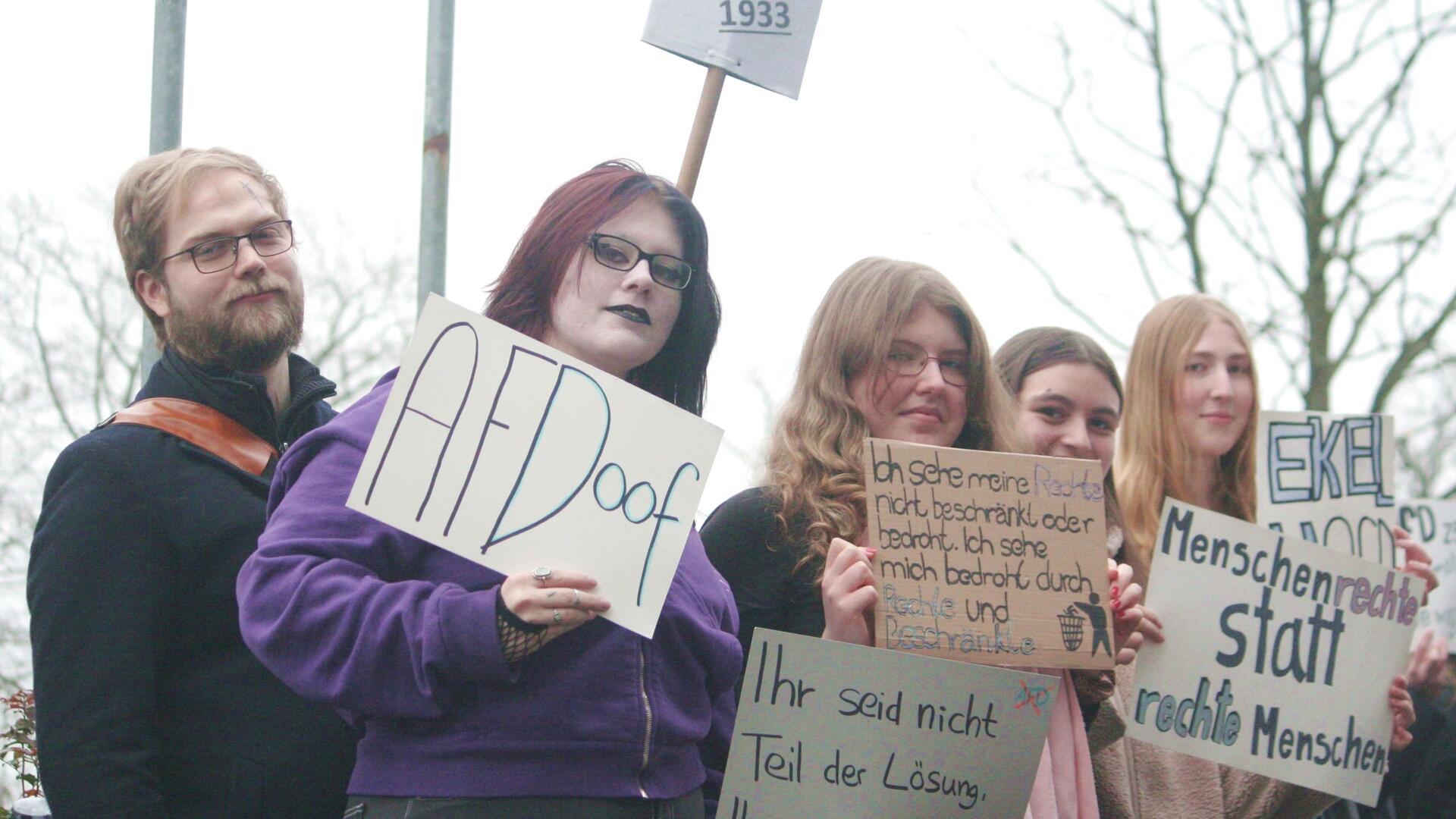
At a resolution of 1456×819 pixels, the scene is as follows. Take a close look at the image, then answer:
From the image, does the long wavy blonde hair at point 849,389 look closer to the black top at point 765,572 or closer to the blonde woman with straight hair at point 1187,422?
the black top at point 765,572

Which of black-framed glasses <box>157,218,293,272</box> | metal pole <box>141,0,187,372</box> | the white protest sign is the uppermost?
the white protest sign

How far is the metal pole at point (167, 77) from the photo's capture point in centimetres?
367

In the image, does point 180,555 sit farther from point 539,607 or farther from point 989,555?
point 989,555

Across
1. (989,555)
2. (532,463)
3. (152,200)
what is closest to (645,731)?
(532,463)

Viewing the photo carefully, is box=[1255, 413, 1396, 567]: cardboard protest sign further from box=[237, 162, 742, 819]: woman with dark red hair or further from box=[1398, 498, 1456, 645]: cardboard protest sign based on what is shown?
box=[237, 162, 742, 819]: woman with dark red hair

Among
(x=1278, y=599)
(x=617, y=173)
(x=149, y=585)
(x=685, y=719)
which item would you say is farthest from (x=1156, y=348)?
(x=149, y=585)

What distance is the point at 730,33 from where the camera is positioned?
378 cm

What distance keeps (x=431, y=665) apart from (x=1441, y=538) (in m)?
3.70

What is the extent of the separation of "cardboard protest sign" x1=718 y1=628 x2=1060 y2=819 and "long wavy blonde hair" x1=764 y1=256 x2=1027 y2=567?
17.6 inches

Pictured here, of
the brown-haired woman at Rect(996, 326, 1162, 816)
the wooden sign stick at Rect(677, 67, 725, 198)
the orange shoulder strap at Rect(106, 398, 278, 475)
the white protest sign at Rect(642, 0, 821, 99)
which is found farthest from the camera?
the white protest sign at Rect(642, 0, 821, 99)

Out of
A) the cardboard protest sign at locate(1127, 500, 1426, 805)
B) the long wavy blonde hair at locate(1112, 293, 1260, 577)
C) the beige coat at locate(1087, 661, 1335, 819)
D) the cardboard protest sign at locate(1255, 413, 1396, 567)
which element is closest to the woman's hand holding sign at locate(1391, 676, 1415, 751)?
the cardboard protest sign at locate(1127, 500, 1426, 805)

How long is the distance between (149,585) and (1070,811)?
71.2 inches

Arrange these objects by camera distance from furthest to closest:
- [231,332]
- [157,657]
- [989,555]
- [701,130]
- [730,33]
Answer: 1. [730,33]
2. [701,130]
3. [231,332]
4. [989,555]
5. [157,657]

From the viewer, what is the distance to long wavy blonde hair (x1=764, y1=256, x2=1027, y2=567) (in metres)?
3.01
